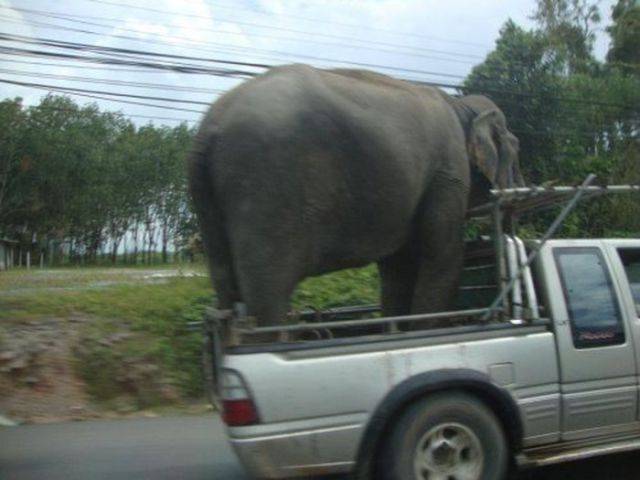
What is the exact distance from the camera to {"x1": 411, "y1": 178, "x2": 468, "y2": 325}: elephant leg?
21.3 ft

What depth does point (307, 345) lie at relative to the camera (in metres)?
4.61

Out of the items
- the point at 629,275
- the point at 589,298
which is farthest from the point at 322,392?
the point at 629,275

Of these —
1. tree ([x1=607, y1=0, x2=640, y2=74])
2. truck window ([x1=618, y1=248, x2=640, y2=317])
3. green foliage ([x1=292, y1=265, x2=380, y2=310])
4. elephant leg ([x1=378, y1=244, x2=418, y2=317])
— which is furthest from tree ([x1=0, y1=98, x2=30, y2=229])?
truck window ([x1=618, y1=248, x2=640, y2=317])

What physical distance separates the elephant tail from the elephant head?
236 cm

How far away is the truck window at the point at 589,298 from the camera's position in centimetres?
522

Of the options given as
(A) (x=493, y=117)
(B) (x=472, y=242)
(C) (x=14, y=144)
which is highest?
(C) (x=14, y=144)

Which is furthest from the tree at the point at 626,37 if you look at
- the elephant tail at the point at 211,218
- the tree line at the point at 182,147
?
the elephant tail at the point at 211,218

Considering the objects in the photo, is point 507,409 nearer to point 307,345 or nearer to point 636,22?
point 307,345

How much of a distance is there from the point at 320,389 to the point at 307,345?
25 centimetres

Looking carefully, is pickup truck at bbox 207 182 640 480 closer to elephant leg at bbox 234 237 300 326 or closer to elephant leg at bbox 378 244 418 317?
elephant leg at bbox 234 237 300 326

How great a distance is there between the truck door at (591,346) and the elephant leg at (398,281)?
5.87 feet

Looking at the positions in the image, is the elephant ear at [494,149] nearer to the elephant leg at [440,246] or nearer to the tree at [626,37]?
the elephant leg at [440,246]

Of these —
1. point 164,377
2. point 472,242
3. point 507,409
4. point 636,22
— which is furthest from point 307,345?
point 636,22

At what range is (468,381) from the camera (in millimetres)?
4758
